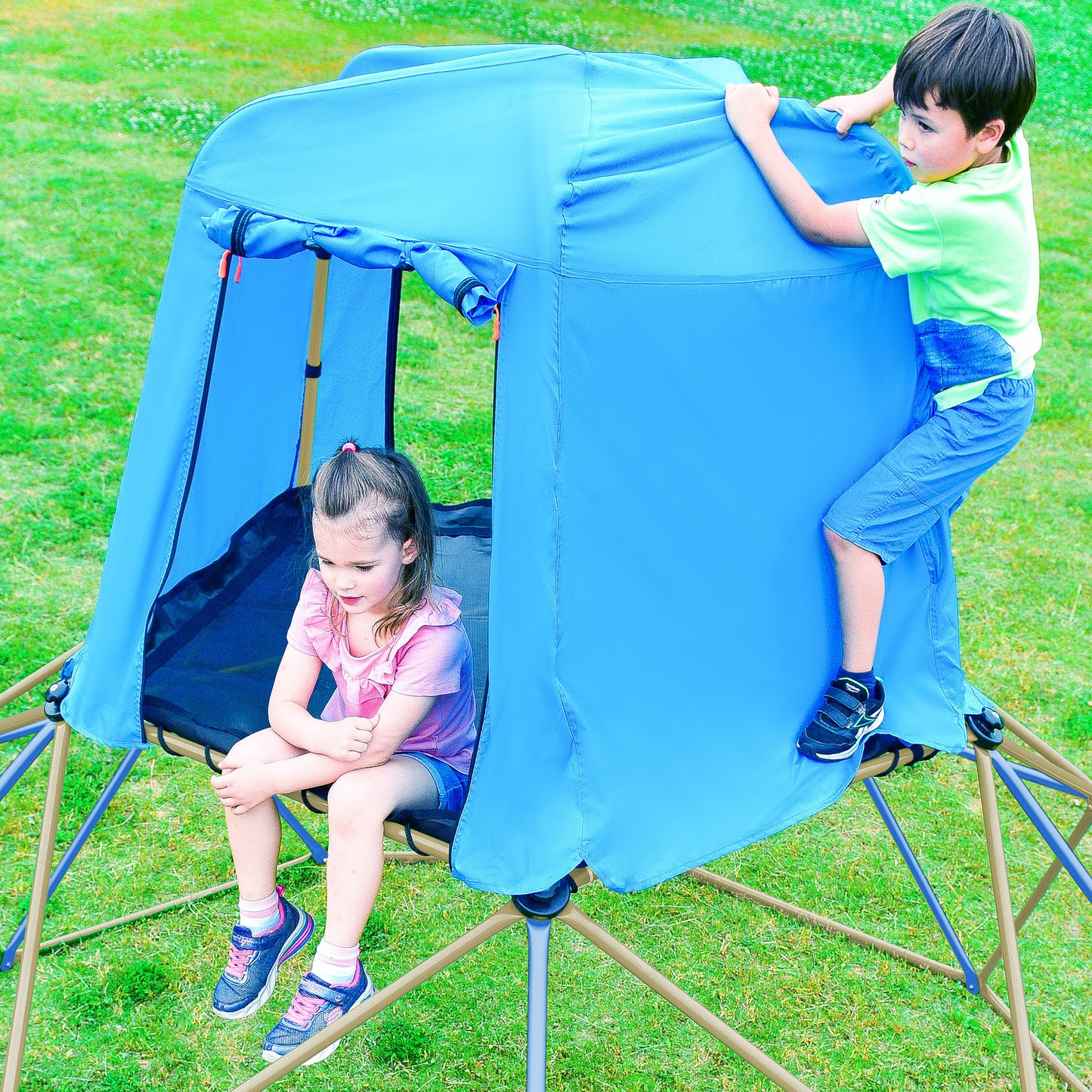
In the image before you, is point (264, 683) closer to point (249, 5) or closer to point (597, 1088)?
point (597, 1088)

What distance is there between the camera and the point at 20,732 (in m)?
2.59

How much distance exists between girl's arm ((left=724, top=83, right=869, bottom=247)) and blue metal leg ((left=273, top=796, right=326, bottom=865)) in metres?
1.89

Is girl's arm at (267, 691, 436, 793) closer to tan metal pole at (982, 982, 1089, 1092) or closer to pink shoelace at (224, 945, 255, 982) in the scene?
pink shoelace at (224, 945, 255, 982)

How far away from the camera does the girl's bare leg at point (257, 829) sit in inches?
88.7

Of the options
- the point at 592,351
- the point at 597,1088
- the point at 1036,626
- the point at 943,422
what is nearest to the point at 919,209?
the point at 943,422

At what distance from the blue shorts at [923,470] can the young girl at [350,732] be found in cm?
76

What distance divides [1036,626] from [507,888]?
9.58 ft

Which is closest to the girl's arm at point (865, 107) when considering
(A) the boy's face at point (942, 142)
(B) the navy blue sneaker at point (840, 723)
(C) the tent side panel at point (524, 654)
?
(A) the boy's face at point (942, 142)

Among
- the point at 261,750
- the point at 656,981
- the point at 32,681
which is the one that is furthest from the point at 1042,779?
the point at 32,681

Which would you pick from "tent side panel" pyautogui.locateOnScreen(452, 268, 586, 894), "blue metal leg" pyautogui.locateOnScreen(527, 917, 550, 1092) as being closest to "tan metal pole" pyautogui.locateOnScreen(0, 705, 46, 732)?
"tent side panel" pyautogui.locateOnScreen(452, 268, 586, 894)

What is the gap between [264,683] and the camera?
264cm

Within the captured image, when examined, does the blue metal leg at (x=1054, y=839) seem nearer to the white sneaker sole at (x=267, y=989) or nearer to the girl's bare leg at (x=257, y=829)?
the girl's bare leg at (x=257, y=829)

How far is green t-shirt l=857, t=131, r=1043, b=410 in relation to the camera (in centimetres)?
207

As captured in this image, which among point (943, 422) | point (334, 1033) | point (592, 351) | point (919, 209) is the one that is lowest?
point (334, 1033)
